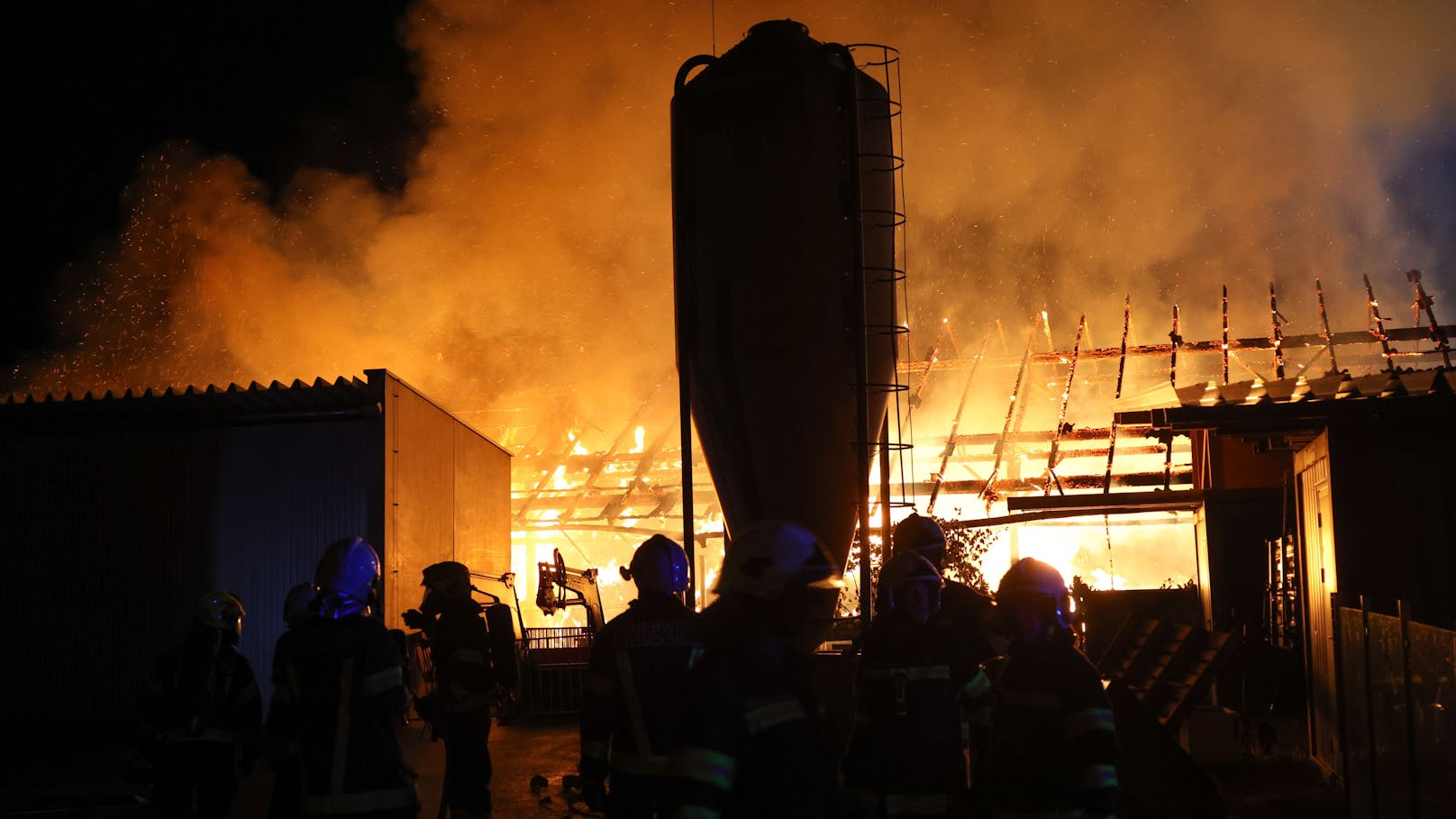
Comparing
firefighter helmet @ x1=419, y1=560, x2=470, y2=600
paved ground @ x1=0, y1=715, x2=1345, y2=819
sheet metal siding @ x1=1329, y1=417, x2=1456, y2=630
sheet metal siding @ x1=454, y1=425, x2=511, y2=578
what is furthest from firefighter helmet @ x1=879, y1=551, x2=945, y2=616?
sheet metal siding @ x1=454, y1=425, x2=511, y2=578

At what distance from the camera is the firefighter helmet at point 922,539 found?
7.18m

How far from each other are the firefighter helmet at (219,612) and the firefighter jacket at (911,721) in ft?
13.3

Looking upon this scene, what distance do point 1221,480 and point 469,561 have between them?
12.1 meters

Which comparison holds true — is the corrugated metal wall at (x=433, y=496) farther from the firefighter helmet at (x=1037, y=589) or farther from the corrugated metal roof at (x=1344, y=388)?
the firefighter helmet at (x=1037, y=589)

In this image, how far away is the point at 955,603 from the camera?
251 inches

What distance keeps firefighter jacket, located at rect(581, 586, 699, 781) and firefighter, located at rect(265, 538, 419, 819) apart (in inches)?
37.4

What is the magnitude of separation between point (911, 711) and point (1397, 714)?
3769 mm

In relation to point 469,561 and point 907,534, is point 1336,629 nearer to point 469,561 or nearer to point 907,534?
point 907,534

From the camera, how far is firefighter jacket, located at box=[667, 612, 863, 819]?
2961 millimetres

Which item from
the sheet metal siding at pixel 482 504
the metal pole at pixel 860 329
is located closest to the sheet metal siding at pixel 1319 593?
the metal pole at pixel 860 329

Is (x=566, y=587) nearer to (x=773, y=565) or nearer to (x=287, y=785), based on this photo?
(x=287, y=785)

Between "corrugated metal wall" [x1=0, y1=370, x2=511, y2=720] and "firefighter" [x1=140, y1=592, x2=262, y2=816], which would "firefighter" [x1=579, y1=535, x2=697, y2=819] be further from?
"corrugated metal wall" [x1=0, y1=370, x2=511, y2=720]

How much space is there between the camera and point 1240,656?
15.1 meters

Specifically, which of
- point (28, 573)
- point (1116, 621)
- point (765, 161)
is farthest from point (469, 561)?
point (765, 161)
